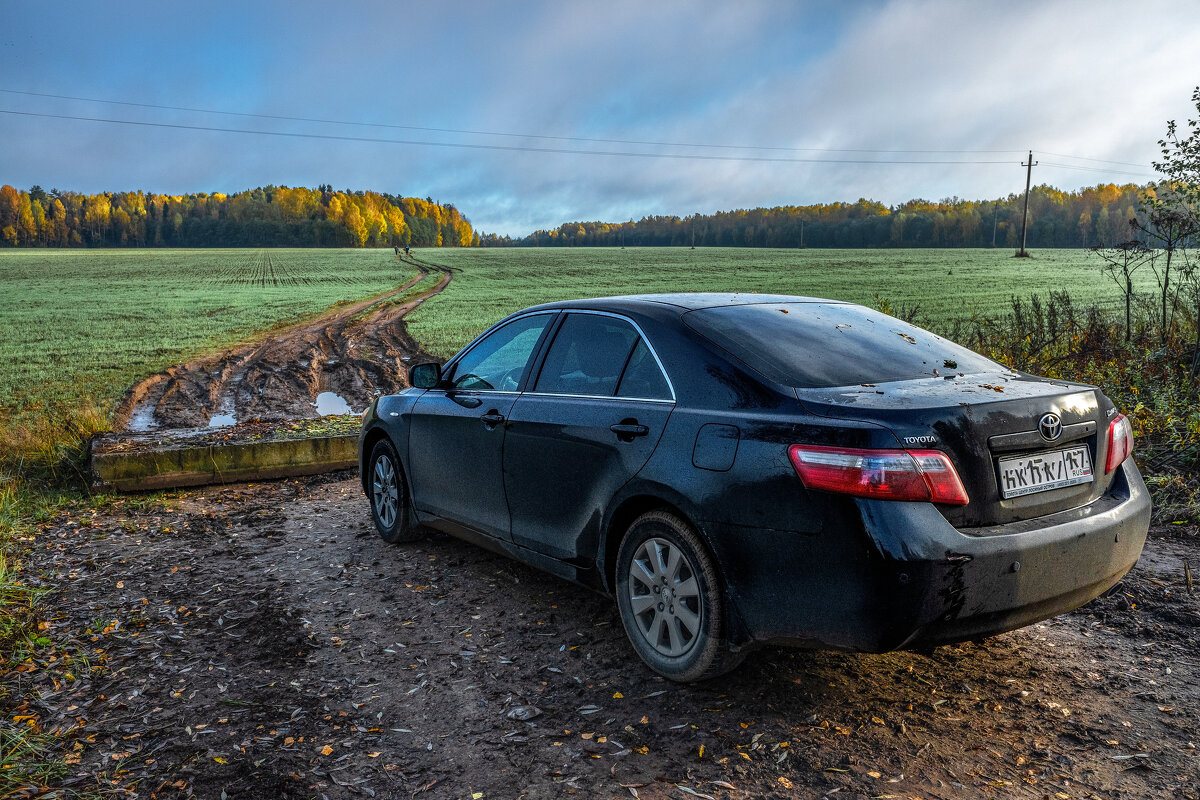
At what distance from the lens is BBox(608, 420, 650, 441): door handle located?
12.0ft

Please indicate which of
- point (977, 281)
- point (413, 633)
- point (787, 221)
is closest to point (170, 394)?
point (413, 633)

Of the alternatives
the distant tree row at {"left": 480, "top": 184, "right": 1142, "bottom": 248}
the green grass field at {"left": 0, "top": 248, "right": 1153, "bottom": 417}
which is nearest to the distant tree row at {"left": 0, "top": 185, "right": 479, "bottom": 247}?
the distant tree row at {"left": 480, "top": 184, "right": 1142, "bottom": 248}

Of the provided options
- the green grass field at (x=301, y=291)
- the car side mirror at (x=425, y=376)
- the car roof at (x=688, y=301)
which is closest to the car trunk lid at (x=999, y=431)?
the car roof at (x=688, y=301)

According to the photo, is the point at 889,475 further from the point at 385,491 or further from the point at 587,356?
the point at 385,491

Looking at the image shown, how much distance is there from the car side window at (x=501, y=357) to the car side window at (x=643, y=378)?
0.75 metres

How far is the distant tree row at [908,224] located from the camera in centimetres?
9100

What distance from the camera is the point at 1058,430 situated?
126 inches

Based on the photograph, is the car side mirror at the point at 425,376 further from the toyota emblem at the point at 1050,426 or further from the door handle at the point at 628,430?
the toyota emblem at the point at 1050,426

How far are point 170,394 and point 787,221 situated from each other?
361ft

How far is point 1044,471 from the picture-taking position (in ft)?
10.4

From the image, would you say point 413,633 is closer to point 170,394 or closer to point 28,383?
point 170,394

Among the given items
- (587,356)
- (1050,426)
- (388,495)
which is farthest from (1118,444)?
(388,495)

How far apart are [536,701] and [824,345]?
6.50ft

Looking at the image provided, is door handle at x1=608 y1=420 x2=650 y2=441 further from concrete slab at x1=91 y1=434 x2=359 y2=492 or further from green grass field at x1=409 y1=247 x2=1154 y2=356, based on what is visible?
green grass field at x1=409 y1=247 x2=1154 y2=356
